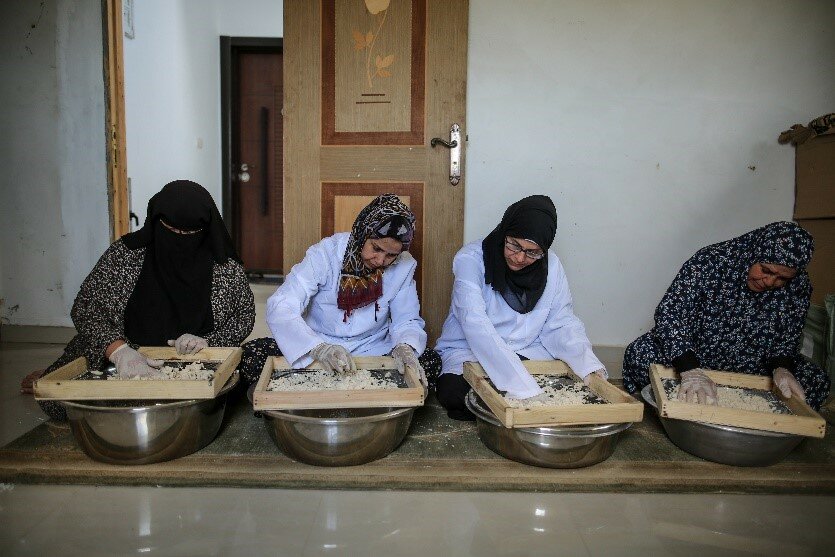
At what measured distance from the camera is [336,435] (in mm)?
1638

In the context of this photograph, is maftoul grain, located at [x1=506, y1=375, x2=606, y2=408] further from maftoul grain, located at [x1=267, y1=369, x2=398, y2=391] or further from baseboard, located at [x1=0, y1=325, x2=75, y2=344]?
baseboard, located at [x1=0, y1=325, x2=75, y2=344]

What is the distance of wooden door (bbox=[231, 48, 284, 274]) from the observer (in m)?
5.38

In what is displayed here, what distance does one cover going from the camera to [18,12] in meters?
3.27

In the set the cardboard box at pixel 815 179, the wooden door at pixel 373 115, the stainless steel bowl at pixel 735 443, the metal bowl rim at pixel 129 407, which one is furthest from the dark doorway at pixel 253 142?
the stainless steel bowl at pixel 735 443

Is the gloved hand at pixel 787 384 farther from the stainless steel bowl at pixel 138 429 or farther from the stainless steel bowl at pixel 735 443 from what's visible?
the stainless steel bowl at pixel 138 429

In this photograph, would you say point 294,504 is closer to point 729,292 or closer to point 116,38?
point 729,292

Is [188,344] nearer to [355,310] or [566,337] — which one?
[355,310]

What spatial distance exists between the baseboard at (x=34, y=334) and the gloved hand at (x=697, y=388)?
3350 millimetres

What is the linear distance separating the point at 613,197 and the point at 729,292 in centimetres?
86

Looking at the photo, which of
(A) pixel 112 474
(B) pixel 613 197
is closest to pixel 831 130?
(B) pixel 613 197

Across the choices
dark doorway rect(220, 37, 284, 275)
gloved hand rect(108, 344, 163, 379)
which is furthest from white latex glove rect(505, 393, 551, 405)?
dark doorway rect(220, 37, 284, 275)

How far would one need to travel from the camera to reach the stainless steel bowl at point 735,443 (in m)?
1.71

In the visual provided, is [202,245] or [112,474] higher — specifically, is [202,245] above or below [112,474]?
above

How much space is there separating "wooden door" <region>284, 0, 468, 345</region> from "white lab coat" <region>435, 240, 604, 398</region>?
0.61 m
